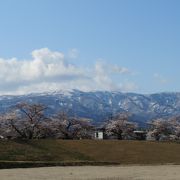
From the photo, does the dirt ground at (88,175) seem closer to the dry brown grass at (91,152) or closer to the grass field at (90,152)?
the grass field at (90,152)

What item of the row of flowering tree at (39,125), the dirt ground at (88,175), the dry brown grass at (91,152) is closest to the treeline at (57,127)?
the row of flowering tree at (39,125)

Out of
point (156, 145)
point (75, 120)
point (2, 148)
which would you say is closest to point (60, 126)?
point (75, 120)

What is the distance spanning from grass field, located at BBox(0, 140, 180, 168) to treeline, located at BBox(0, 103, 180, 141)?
2031 cm

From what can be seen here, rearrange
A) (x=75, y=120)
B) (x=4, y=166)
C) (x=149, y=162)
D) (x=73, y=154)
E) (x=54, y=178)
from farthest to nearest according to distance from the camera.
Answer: (x=75, y=120), (x=73, y=154), (x=149, y=162), (x=4, y=166), (x=54, y=178)

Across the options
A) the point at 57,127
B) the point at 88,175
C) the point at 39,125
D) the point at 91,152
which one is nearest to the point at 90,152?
the point at 91,152

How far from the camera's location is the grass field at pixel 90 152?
5322 centimetres

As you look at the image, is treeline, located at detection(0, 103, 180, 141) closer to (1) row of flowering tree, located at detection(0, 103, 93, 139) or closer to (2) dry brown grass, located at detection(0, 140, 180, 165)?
(1) row of flowering tree, located at detection(0, 103, 93, 139)

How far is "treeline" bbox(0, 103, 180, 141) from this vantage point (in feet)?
300

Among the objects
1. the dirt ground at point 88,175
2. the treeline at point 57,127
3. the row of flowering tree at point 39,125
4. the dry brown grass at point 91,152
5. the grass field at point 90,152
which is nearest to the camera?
the dirt ground at point 88,175

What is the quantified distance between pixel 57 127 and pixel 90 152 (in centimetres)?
3668

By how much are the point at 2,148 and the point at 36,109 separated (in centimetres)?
3862

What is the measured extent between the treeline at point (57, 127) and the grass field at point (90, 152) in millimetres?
20308

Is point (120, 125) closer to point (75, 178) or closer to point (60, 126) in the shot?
point (60, 126)

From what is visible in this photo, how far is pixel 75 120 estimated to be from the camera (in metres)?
101
